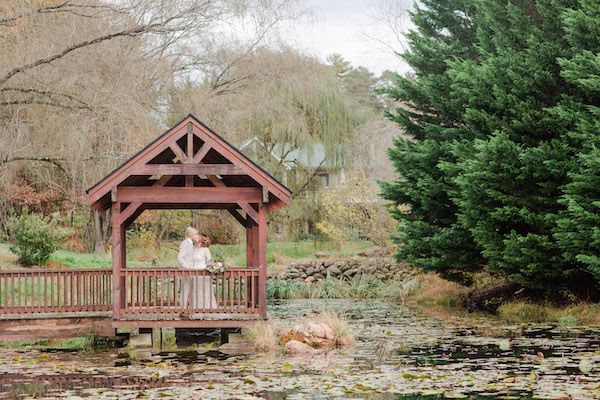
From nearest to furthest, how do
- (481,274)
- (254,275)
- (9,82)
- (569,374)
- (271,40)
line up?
(569,374), (254,275), (9,82), (481,274), (271,40)

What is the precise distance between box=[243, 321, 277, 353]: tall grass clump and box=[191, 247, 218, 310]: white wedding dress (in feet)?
3.37

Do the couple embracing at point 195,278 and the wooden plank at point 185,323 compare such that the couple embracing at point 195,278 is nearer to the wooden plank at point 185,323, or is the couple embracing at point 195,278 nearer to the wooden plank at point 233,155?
the wooden plank at point 185,323

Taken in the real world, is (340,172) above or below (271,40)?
below

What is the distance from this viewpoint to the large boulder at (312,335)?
18000 millimetres

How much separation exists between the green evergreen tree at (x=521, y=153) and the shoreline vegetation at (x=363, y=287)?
3.26ft

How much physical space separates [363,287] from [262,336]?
58.8ft

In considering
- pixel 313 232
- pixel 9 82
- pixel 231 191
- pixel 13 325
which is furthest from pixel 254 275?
pixel 313 232

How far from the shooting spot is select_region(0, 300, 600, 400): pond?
1240 centimetres

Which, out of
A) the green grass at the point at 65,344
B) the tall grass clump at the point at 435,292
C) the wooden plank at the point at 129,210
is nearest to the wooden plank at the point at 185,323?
the green grass at the point at 65,344

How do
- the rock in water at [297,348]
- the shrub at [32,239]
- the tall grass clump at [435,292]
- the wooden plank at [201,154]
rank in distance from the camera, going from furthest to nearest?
the shrub at [32,239], the tall grass clump at [435,292], the wooden plank at [201,154], the rock in water at [297,348]

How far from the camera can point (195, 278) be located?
1898 centimetres

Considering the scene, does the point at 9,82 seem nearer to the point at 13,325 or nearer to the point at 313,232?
the point at 13,325

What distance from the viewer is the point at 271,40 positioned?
34.1 m

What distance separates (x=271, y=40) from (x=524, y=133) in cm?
1242
